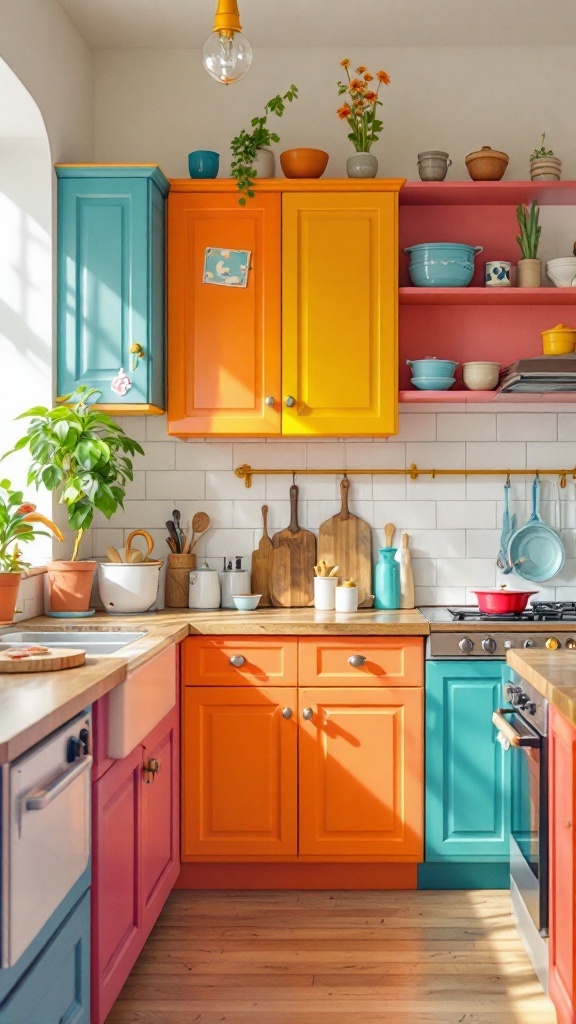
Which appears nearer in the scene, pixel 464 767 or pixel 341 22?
pixel 464 767

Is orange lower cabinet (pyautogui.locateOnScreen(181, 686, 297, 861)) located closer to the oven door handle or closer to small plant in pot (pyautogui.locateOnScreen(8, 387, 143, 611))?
small plant in pot (pyautogui.locateOnScreen(8, 387, 143, 611))

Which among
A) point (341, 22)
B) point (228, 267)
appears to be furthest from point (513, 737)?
point (341, 22)

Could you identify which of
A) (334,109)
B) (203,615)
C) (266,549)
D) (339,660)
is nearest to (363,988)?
(339,660)

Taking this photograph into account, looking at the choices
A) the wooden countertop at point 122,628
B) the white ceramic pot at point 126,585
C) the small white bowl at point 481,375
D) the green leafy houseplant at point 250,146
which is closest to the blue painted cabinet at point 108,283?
the green leafy houseplant at point 250,146

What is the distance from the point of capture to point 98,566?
12.5 ft

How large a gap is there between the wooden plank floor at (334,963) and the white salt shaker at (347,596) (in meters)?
1.01

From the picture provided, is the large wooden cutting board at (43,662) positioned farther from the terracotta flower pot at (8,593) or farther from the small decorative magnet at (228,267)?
the small decorative magnet at (228,267)

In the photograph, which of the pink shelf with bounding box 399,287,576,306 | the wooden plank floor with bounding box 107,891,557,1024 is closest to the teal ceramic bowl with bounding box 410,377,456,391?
the pink shelf with bounding box 399,287,576,306

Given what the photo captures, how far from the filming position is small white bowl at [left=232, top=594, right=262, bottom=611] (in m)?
3.61

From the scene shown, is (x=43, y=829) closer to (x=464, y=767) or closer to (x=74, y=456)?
(x=74, y=456)

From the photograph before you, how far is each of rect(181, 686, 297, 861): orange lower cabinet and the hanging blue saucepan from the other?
3.83ft

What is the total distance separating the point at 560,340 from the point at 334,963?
2229 millimetres

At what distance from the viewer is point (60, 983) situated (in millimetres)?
1900

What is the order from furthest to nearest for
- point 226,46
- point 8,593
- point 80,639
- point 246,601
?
point 246,601
point 80,639
point 8,593
point 226,46
